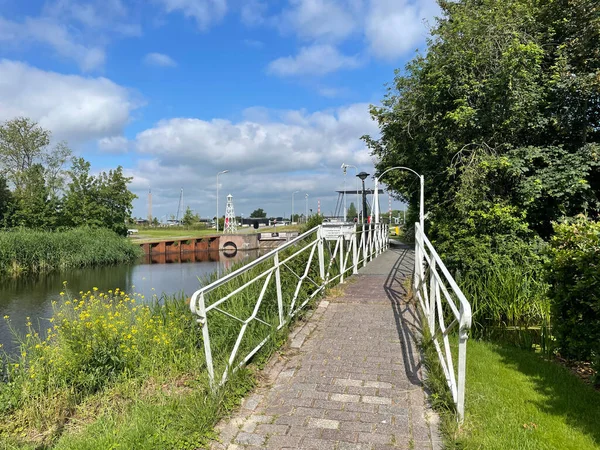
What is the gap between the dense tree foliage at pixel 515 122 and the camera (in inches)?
309

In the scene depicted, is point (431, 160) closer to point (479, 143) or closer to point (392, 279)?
point (479, 143)

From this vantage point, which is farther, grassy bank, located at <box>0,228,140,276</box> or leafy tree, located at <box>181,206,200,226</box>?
leafy tree, located at <box>181,206,200,226</box>

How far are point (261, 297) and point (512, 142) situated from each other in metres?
7.45

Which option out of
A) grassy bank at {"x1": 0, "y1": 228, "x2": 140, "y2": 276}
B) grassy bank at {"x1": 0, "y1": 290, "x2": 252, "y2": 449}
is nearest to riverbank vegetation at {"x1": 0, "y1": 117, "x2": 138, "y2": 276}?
grassy bank at {"x1": 0, "y1": 228, "x2": 140, "y2": 276}

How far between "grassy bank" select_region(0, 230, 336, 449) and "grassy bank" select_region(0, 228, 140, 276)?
18.9m

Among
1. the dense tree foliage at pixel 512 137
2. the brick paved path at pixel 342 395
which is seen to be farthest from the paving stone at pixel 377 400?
the dense tree foliage at pixel 512 137

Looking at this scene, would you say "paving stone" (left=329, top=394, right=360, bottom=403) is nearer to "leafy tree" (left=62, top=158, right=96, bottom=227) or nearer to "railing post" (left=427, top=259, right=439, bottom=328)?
"railing post" (left=427, top=259, right=439, bottom=328)

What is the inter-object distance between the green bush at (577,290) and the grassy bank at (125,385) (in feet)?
9.73

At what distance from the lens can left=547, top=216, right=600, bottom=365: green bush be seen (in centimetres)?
387

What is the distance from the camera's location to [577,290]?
3994 millimetres

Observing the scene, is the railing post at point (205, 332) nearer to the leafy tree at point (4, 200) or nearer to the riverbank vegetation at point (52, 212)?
the riverbank vegetation at point (52, 212)

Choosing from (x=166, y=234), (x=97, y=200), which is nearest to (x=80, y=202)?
(x=97, y=200)

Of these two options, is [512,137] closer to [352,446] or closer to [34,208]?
[352,446]

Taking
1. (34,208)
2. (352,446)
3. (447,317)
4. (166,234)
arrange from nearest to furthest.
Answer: (352,446)
(447,317)
(34,208)
(166,234)
